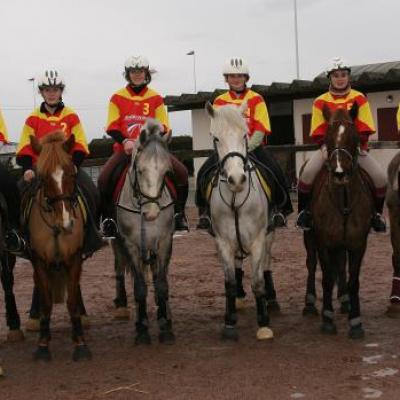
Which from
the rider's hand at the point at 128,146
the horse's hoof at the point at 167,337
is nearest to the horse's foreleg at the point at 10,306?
the horse's hoof at the point at 167,337

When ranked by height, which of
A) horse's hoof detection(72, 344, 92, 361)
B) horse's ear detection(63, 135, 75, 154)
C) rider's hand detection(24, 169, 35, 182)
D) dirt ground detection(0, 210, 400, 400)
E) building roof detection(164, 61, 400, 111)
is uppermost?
building roof detection(164, 61, 400, 111)

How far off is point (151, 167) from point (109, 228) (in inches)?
47.4

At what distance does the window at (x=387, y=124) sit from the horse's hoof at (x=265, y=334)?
13993 millimetres

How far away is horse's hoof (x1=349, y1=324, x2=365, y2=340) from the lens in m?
6.39

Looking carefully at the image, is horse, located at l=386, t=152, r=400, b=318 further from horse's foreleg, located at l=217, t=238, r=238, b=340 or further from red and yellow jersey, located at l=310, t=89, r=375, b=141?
horse's foreleg, located at l=217, t=238, r=238, b=340

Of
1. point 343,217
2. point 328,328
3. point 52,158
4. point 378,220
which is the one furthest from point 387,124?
point 52,158

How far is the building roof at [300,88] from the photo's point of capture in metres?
17.9

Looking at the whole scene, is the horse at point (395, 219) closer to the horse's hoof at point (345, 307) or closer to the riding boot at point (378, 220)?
the horse's hoof at point (345, 307)

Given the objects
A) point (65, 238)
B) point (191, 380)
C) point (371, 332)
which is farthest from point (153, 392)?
point (371, 332)

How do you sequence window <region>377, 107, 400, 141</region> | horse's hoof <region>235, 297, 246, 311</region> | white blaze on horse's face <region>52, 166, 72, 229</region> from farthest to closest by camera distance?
window <region>377, 107, 400, 141</region> < horse's hoof <region>235, 297, 246, 311</region> < white blaze on horse's face <region>52, 166, 72, 229</region>

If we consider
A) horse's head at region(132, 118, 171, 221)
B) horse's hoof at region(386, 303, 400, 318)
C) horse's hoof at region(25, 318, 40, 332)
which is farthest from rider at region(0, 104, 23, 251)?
horse's hoof at region(386, 303, 400, 318)

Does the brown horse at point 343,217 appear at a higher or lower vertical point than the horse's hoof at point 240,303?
higher

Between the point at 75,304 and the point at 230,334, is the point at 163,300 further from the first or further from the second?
the point at 75,304

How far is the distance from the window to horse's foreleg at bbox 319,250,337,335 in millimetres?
13446
